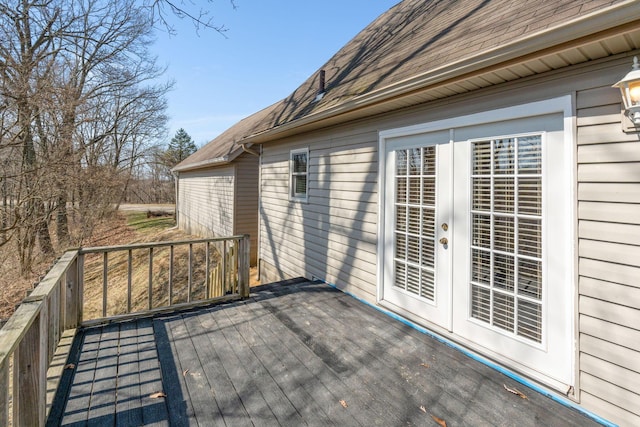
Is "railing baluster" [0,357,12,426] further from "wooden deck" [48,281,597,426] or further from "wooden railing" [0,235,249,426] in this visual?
"wooden deck" [48,281,597,426]

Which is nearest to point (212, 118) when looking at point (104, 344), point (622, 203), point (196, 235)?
point (196, 235)

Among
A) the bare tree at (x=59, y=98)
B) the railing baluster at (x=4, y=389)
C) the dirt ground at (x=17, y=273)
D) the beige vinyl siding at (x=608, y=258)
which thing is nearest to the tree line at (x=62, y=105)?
the bare tree at (x=59, y=98)

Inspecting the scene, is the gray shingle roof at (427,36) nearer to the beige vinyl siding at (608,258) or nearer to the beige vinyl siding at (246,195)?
the beige vinyl siding at (608,258)

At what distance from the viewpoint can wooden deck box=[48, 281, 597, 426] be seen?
2.09 meters

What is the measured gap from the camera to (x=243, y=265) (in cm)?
420

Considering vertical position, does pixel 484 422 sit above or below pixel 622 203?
below

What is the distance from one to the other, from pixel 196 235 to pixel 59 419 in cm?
1171

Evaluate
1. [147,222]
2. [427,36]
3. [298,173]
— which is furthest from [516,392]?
[147,222]

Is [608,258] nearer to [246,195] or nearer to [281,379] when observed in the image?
[281,379]

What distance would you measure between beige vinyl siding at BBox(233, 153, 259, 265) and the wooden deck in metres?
5.60

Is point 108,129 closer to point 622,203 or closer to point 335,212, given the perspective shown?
point 335,212

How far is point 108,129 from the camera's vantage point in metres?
13.6

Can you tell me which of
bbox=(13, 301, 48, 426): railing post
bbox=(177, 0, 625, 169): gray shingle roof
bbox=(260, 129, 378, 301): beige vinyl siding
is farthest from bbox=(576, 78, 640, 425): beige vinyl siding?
bbox=(13, 301, 48, 426): railing post

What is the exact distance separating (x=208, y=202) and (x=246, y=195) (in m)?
3.30
